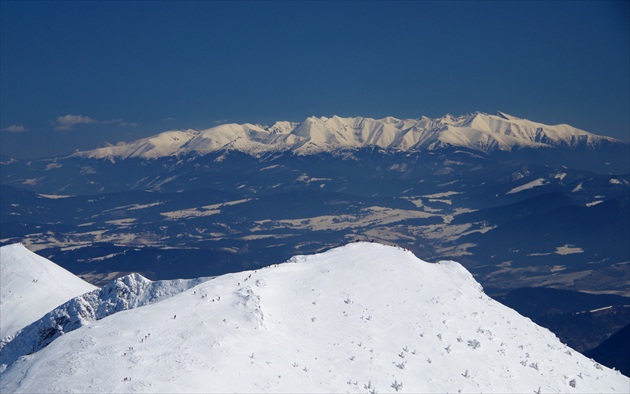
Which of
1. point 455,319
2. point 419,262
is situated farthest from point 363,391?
point 419,262

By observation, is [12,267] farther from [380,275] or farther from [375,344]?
[375,344]

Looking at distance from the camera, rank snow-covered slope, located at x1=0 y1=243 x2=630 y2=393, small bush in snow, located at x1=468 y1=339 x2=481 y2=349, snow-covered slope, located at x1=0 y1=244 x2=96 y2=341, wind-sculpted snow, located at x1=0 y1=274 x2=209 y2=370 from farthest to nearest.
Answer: snow-covered slope, located at x1=0 y1=244 x2=96 y2=341, wind-sculpted snow, located at x1=0 y1=274 x2=209 y2=370, small bush in snow, located at x1=468 y1=339 x2=481 y2=349, snow-covered slope, located at x1=0 y1=243 x2=630 y2=393

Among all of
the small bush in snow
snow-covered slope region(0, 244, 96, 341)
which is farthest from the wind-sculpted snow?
the small bush in snow

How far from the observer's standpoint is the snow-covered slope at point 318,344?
44312 millimetres

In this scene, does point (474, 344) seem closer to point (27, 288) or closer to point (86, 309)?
point (86, 309)

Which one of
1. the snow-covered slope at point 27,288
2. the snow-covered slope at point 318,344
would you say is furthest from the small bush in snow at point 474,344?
the snow-covered slope at point 27,288

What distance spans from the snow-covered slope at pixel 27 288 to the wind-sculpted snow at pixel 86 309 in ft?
36.2

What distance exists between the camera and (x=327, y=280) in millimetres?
64562

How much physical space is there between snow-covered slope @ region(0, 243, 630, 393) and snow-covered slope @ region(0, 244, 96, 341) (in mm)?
34520

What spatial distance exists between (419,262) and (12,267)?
200 ft

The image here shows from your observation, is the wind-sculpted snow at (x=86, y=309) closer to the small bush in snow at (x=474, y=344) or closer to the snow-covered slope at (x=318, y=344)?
the snow-covered slope at (x=318, y=344)

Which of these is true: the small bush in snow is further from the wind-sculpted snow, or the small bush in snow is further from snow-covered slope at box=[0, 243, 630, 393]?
the wind-sculpted snow

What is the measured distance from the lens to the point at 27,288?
9362cm

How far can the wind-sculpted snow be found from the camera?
2625 inches
